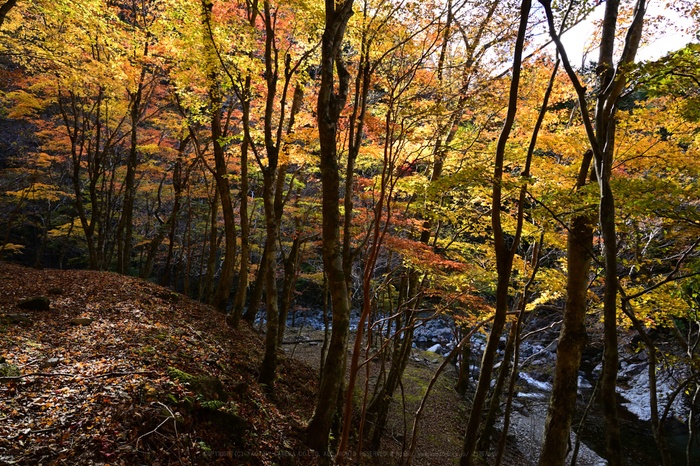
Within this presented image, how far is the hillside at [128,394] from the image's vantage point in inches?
114

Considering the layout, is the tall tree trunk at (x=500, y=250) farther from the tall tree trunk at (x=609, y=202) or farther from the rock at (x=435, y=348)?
the rock at (x=435, y=348)

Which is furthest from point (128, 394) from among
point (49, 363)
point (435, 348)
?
point (435, 348)

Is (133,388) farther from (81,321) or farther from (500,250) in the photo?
(500,250)

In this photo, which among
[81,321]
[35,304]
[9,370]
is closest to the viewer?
[9,370]

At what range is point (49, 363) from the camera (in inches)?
152

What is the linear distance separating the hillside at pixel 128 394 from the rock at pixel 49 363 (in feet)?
0.04

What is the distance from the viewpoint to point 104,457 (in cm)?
279

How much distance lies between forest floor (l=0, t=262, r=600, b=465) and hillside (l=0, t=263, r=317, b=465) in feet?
0.04

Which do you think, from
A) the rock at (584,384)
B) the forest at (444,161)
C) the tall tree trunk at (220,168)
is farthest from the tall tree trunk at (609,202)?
the rock at (584,384)

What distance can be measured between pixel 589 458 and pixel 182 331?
12.8m

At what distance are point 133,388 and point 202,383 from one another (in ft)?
2.96

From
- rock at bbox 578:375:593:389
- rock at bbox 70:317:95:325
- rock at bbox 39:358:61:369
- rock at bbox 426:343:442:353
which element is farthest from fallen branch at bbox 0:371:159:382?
rock at bbox 426:343:442:353

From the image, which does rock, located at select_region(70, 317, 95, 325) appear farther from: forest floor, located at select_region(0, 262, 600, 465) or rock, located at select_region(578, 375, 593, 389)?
rock, located at select_region(578, 375, 593, 389)

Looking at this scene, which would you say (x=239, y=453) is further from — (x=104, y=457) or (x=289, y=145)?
(x=289, y=145)
